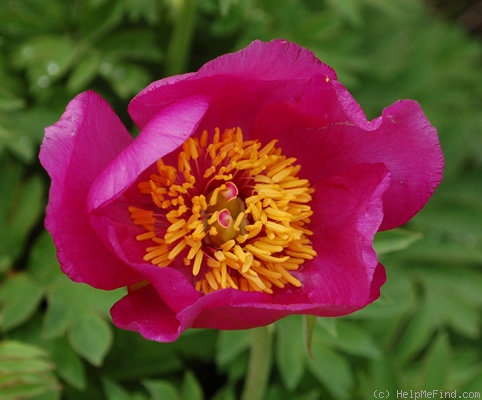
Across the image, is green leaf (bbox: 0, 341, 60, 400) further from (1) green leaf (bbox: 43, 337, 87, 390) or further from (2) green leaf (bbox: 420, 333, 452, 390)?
(2) green leaf (bbox: 420, 333, 452, 390)

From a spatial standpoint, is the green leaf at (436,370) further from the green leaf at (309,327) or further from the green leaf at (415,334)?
the green leaf at (309,327)

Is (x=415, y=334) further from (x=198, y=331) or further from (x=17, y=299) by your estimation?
(x=17, y=299)

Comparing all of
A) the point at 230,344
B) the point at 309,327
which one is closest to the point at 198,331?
the point at 230,344

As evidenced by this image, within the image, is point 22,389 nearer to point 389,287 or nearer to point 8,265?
point 8,265

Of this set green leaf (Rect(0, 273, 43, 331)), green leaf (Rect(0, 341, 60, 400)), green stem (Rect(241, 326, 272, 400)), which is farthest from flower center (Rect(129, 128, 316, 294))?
green leaf (Rect(0, 273, 43, 331))

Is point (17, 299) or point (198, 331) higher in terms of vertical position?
point (17, 299)

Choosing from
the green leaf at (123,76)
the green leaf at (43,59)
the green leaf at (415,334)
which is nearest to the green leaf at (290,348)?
the green leaf at (415,334)
